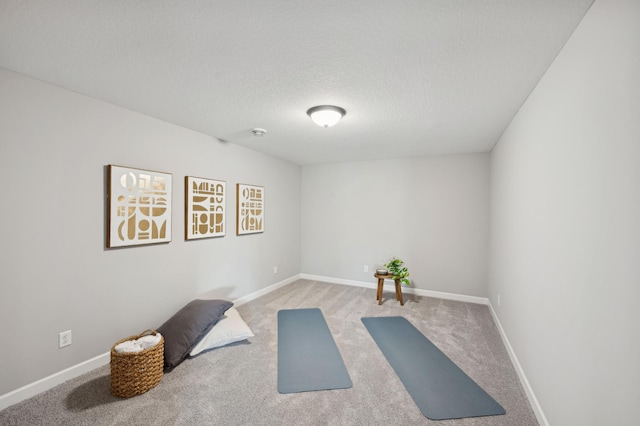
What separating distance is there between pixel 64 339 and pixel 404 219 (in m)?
4.50

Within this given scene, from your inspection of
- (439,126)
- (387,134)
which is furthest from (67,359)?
(439,126)

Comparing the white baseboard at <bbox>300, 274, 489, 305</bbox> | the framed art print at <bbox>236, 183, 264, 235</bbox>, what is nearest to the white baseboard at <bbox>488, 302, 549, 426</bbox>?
the white baseboard at <bbox>300, 274, 489, 305</bbox>

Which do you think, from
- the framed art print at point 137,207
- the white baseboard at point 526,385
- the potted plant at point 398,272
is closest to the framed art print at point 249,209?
the framed art print at point 137,207

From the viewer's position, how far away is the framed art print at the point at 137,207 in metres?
2.51

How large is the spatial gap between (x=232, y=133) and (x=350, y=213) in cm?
267

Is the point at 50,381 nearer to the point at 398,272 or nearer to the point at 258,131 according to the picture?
the point at 258,131

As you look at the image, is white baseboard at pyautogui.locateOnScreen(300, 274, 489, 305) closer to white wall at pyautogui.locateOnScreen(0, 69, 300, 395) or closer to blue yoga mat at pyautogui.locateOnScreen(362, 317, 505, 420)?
blue yoga mat at pyautogui.locateOnScreen(362, 317, 505, 420)

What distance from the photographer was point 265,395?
6.93 ft

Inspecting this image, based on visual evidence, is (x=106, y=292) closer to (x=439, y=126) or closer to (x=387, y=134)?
(x=387, y=134)

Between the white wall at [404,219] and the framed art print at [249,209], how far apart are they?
1342 mm

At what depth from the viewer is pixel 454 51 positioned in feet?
5.42

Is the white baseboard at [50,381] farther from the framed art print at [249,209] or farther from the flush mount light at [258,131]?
the flush mount light at [258,131]

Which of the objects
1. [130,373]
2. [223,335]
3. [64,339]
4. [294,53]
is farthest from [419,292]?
[64,339]

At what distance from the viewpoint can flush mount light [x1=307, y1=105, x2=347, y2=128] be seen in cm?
251
